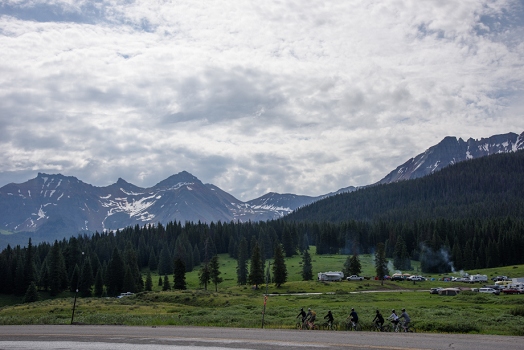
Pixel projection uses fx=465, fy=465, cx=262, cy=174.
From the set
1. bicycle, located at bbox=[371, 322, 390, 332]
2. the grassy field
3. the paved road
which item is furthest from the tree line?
bicycle, located at bbox=[371, 322, 390, 332]

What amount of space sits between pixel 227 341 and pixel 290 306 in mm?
40189

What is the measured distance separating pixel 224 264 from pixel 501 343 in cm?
14691

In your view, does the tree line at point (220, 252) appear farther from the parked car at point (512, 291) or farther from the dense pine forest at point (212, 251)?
the parked car at point (512, 291)

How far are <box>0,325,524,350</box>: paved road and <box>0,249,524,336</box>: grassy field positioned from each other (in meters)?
8.28

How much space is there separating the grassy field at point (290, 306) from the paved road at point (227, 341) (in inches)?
326

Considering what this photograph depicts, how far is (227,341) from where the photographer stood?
28219 mm

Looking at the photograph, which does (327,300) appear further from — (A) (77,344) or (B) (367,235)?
(B) (367,235)

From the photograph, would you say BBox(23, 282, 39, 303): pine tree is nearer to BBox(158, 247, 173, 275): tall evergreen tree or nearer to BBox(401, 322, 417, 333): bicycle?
BBox(158, 247, 173, 275): tall evergreen tree

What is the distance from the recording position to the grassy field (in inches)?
1647

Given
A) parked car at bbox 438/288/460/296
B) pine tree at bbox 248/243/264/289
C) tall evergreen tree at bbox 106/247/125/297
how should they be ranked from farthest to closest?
tall evergreen tree at bbox 106/247/125/297 < pine tree at bbox 248/243/264/289 < parked car at bbox 438/288/460/296

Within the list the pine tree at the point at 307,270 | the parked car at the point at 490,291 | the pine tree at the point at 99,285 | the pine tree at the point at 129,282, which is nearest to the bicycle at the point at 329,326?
the parked car at the point at 490,291

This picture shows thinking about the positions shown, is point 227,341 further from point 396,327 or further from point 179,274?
point 179,274

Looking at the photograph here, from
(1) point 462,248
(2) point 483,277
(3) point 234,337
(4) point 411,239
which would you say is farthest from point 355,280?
(3) point 234,337

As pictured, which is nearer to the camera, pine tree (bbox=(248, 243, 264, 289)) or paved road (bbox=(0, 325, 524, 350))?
paved road (bbox=(0, 325, 524, 350))
